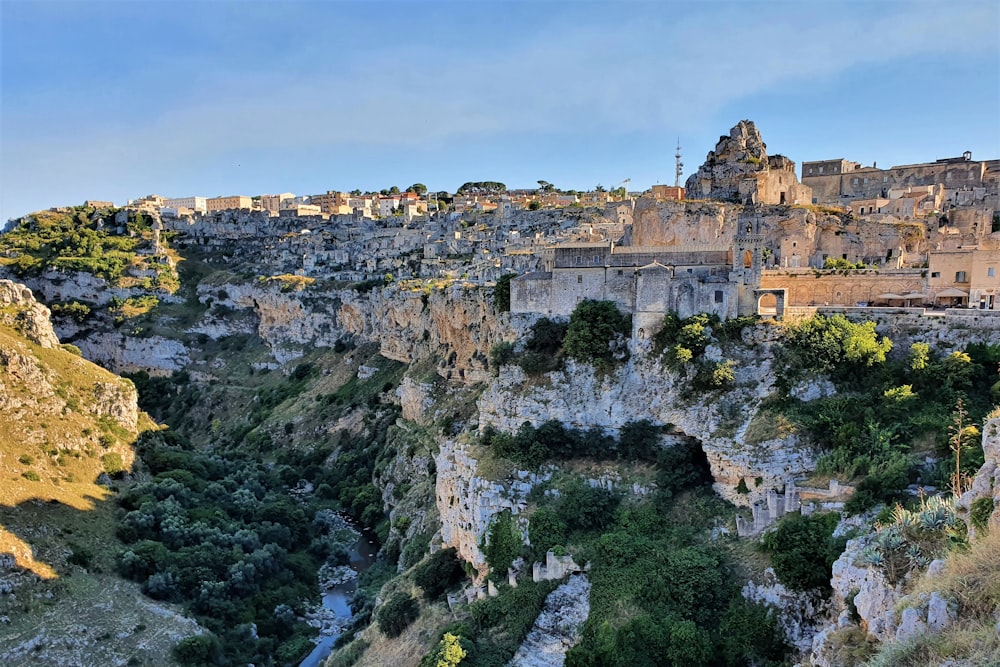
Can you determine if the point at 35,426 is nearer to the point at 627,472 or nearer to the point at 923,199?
the point at 627,472

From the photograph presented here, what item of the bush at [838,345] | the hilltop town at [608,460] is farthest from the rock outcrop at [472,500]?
the bush at [838,345]

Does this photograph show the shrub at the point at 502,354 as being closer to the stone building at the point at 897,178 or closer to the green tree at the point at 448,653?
the green tree at the point at 448,653

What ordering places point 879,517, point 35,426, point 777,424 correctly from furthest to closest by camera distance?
point 35,426
point 777,424
point 879,517

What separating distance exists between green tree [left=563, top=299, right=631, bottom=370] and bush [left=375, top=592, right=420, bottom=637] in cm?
1259

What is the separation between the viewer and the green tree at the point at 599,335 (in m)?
30.2

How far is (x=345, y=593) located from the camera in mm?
39156

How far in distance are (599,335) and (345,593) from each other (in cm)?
2137

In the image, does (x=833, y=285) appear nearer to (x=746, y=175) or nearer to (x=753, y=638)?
(x=746, y=175)

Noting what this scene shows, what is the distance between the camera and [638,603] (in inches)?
891

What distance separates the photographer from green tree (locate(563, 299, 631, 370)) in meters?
30.2

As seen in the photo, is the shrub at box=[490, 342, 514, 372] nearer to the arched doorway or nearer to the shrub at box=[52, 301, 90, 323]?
the arched doorway

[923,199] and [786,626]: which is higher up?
[923,199]

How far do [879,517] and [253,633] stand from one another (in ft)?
91.0

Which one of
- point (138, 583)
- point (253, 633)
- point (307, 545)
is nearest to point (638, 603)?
point (253, 633)
